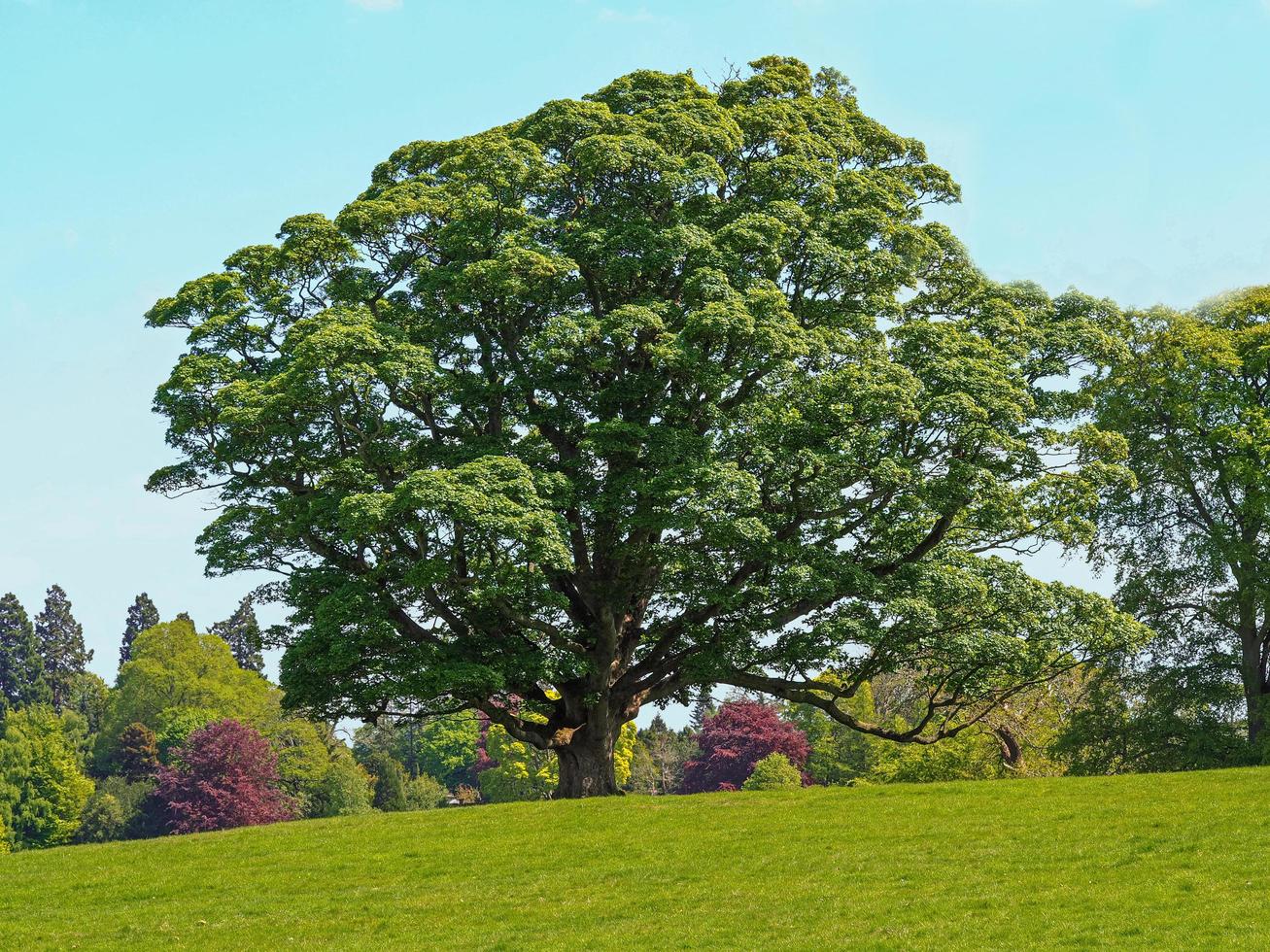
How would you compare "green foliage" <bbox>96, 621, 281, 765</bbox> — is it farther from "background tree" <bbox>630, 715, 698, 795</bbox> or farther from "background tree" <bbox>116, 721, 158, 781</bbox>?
"background tree" <bbox>630, 715, 698, 795</bbox>

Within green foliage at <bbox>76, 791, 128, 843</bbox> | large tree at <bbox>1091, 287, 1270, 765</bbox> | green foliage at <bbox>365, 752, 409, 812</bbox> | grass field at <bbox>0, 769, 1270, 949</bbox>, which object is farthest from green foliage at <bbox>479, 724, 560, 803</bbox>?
grass field at <bbox>0, 769, 1270, 949</bbox>

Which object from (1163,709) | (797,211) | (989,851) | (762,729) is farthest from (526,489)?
(762,729)

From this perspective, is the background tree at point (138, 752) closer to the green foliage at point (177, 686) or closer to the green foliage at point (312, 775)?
the green foliage at point (177, 686)

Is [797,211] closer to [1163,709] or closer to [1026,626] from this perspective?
[1026,626]

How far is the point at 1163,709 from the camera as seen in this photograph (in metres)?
42.3

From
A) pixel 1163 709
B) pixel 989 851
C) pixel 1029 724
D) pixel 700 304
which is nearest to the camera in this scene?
pixel 989 851

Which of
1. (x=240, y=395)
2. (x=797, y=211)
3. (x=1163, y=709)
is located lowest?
(x=1163, y=709)

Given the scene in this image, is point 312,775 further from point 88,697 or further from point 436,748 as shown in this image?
point 88,697

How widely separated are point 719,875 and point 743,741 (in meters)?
69.8

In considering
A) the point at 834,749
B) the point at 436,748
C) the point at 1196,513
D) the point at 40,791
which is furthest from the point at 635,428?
the point at 436,748

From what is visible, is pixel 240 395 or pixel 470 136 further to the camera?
pixel 470 136

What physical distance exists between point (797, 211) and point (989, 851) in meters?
16.0

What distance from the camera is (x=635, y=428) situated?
3056 cm

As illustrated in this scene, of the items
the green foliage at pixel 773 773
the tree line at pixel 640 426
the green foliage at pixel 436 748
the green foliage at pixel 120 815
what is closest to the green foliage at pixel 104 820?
the green foliage at pixel 120 815
